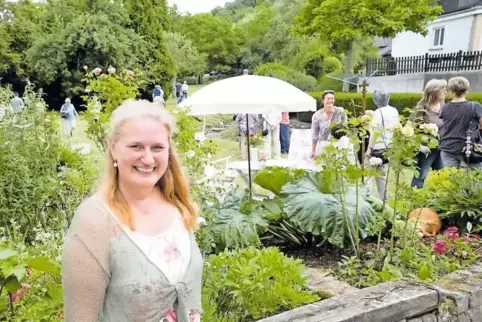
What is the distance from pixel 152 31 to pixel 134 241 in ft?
86.7

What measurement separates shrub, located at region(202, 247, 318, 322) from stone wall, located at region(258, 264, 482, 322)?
0.77ft

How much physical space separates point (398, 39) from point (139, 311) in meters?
33.0

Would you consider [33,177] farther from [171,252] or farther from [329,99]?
[329,99]

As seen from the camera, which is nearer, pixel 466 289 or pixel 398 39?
pixel 466 289

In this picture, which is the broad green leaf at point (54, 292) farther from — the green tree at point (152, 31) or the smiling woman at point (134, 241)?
the green tree at point (152, 31)

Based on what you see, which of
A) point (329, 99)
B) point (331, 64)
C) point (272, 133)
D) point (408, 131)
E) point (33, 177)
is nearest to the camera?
point (408, 131)

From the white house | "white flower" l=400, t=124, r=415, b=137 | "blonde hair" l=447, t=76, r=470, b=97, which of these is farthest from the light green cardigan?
the white house

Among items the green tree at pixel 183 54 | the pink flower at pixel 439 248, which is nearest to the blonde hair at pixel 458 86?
the pink flower at pixel 439 248

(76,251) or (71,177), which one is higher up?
(76,251)

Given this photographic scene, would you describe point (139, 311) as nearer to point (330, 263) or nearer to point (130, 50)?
point (330, 263)

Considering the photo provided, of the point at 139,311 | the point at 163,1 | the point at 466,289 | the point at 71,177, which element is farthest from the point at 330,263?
the point at 163,1

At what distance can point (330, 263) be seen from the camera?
4.23 meters

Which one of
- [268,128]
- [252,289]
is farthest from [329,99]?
[252,289]

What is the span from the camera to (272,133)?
34.5 feet
